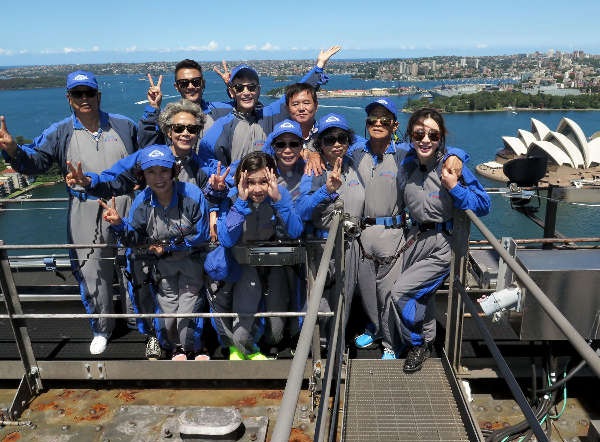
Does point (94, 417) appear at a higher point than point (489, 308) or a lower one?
lower

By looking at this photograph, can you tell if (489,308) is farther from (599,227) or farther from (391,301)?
(599,227)

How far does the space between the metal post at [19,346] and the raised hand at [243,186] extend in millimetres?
1541

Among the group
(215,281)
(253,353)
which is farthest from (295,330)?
(215,281)

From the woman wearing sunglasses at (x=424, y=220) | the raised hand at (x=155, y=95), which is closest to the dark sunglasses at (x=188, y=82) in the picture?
the raised hand at (x=155, y=95)

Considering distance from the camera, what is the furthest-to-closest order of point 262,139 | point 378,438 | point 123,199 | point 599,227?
point 599,227 < point 262,139 < point 123,199 < point 378,438

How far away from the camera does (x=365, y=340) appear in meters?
Answer: 3.64

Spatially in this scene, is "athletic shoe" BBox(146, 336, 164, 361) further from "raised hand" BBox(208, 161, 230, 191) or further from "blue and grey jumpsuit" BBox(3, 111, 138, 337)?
"raised hand" BBox(208, 161, 230, 191)

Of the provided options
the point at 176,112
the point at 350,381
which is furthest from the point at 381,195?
the point at 176,112

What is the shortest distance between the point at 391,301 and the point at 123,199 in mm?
2171

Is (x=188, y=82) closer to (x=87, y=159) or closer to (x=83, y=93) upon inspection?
(x=83, y=93)

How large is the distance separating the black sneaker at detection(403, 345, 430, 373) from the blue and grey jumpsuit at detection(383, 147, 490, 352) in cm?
5

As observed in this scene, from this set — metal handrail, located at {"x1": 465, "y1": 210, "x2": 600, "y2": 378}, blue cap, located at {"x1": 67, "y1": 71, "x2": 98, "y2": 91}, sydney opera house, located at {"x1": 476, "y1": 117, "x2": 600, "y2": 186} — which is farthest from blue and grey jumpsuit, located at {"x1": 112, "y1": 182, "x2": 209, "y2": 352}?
sydney opera house, located at {"x1": 476, "y1": 117, "x2": 600, "y2": 186}

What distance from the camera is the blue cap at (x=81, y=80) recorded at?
3568 mm

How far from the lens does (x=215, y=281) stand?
3.40 meters
